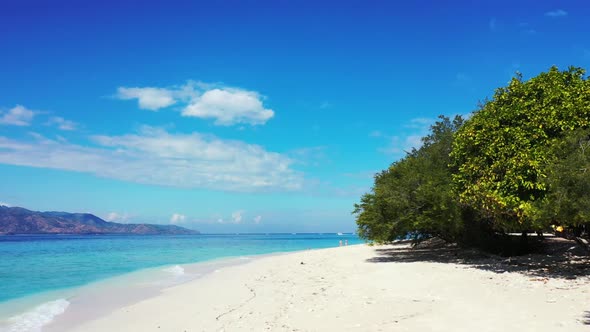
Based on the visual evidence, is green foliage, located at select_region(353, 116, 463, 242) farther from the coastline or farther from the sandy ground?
the coastline

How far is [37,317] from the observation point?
14.4 m

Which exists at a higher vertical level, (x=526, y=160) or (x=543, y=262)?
(x=526, y=160)

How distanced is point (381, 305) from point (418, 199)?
10958 mm

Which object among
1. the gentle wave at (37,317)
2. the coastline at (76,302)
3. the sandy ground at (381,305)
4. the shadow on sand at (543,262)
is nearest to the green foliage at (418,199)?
the shadow on sand at (543,262)

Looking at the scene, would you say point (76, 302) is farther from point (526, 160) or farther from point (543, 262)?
point (543, 262)

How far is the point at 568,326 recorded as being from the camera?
7871mm

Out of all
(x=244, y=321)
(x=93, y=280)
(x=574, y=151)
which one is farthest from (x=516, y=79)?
(x=93, y=280)

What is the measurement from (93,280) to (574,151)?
24983 millimetres

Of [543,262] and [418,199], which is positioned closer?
A: [543,262]

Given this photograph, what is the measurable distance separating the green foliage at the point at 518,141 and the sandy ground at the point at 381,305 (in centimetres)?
266

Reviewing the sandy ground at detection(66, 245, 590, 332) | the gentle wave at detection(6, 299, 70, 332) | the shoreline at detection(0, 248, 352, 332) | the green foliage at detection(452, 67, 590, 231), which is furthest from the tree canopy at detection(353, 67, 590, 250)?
the gentle wave at detection(6, 299, 70, 332)

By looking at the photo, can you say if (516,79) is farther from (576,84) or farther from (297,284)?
(297,284)

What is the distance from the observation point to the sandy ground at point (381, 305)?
884 centimetres

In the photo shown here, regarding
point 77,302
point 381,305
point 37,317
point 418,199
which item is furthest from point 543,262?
point 37,317
